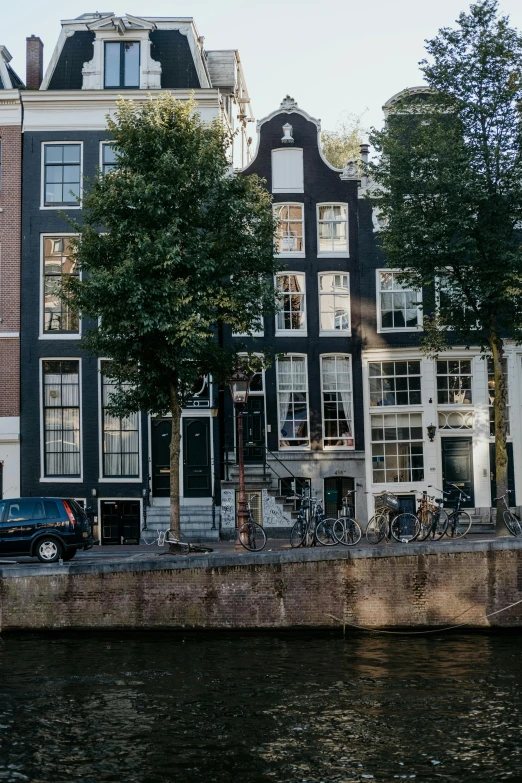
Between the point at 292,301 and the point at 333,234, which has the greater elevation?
the point at 333,234

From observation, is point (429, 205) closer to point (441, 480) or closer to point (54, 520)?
point (441, 480)

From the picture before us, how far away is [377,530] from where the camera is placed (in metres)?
22.4

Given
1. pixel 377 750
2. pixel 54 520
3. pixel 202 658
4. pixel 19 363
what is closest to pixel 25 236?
pixel 19 363

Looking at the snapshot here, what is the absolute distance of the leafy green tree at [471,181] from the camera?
22.4 metres

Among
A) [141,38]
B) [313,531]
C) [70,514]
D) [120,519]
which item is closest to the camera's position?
[70,514]

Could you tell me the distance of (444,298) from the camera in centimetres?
2381

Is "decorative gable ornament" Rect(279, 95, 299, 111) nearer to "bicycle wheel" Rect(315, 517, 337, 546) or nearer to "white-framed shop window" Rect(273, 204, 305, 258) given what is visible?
"white-framed shop window" Rect(273, 204, 305, 258)

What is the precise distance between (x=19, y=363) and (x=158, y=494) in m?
5.74

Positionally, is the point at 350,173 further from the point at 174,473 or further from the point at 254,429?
the point at 174,473

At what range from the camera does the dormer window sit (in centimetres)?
2992

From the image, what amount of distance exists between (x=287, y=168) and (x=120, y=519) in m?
11.8

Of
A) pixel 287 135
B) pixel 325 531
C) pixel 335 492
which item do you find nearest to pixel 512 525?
pixel 325 531

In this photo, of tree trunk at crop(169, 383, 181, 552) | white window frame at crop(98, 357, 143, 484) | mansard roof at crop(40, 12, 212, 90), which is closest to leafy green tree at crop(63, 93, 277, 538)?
tree trunk at crop(169, 383, 181, 552)

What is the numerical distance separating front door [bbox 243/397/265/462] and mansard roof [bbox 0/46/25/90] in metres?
12.2
